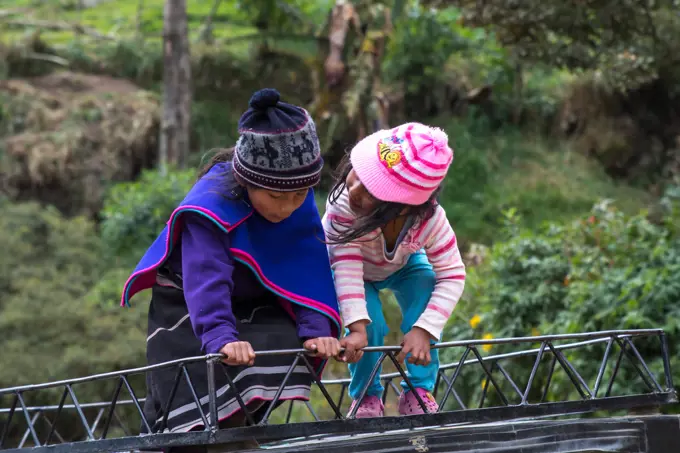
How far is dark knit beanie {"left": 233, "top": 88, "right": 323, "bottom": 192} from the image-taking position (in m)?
3.14

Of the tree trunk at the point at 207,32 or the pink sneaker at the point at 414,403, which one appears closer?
the pink sneaker at the point at 414,403

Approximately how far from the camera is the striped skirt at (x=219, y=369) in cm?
315

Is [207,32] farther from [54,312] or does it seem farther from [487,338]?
[487,338]

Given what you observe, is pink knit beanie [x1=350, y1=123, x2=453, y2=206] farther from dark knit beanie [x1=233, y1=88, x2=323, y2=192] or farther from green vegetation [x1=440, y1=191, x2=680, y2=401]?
green vegetation [x1=440, y1=191, x2=680, y2=401]

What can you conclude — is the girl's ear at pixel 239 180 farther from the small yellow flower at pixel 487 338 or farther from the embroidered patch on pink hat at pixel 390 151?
the small yellow flower at pixel 487 338

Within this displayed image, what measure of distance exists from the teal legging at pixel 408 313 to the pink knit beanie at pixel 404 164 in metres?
0.46

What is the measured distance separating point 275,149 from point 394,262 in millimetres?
741

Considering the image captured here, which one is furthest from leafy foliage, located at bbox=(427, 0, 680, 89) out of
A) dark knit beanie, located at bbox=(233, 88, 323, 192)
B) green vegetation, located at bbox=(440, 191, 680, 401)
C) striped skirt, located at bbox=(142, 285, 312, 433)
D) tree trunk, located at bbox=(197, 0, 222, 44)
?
tree trunk, located at bbox=(197, 0, 222, 44)

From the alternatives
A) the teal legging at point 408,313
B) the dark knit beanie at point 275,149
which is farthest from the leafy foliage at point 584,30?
the dark knit beanie at point 275,149

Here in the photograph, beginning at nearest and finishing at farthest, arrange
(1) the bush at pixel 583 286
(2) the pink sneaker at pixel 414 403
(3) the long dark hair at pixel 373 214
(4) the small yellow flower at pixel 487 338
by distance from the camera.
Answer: (3) the long dark hair at pixel 373 214, (2) the pink sneaker at pixel 414 403, (1) the bush at pixel 583 286, (4) the small yellow flower at pixel 487 338

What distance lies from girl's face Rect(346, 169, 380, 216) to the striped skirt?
0.44m

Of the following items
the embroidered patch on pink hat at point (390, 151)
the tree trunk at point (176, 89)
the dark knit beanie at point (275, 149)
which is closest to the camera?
Answer: the dark knit beanie at point (275, 149)

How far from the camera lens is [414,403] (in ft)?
12.0

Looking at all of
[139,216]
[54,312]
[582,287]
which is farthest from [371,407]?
[139,216]
